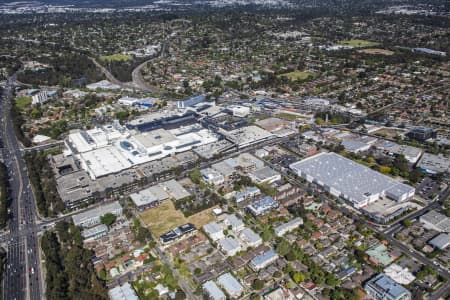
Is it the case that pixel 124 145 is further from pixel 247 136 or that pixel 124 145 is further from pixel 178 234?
pixel 178 234

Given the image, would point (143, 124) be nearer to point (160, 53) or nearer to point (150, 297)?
point (150, 297)

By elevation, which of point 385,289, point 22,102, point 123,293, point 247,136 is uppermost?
point 385,289

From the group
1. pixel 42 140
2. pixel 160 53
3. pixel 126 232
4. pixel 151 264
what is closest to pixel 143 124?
pixel 42 140

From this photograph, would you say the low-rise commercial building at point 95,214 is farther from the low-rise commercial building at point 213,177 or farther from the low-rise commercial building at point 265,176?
the low-rise commercial building at point 265,176

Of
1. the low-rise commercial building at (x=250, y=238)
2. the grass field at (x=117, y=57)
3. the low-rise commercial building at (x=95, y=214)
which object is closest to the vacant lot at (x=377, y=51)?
the grass field at (x=117, y=57)

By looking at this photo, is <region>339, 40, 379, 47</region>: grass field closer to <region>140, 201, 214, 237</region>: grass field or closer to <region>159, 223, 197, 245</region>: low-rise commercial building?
<region>140, 201, 214, 237</region>: grass field

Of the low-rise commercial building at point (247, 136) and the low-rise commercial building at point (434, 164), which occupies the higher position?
the low-rise commercial building at point (434, 164)

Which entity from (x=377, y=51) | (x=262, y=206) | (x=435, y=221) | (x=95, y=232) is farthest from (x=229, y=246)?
(x=377, y=51)
